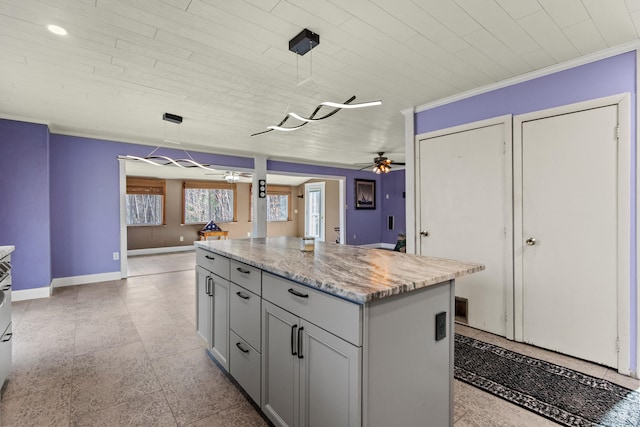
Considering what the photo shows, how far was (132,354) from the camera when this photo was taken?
248 cm

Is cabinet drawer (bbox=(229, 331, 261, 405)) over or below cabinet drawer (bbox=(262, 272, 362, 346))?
below

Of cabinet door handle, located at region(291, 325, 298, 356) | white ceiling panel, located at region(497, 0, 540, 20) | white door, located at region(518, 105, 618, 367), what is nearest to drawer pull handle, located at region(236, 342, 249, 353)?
cabinet door handle, located at region(291, 325, 298, 356)

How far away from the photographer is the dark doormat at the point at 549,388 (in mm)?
1696

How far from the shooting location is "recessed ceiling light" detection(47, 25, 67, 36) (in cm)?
193

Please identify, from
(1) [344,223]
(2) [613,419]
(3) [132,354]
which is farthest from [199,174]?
(2) [613,419]

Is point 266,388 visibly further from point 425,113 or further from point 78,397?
point 425,113

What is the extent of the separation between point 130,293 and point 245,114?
9.77 feet

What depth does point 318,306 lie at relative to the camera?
128cm

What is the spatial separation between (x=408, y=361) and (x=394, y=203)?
7.82 m

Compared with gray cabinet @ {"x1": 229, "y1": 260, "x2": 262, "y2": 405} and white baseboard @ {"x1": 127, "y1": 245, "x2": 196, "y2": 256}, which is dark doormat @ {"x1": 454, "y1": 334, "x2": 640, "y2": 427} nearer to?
gray cabinet @ {"x1": 229, "y1": 260, "x2": 262, "y2": 405}

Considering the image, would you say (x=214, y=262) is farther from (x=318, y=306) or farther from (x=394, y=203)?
(x=394, y=203)

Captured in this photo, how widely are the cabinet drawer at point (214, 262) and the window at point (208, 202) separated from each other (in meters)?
6.92

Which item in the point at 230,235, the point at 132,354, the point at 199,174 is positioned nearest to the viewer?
the point at 132,354

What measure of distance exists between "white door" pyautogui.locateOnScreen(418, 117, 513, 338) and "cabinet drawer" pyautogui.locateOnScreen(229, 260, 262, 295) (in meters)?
2.18
